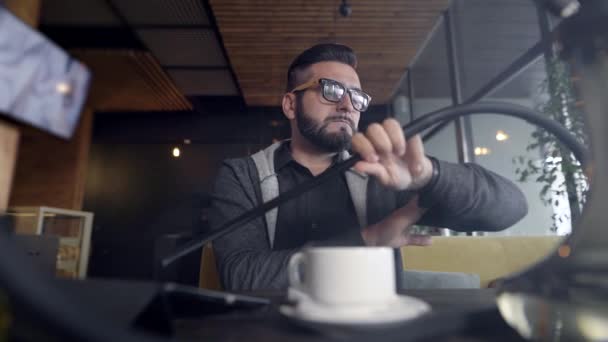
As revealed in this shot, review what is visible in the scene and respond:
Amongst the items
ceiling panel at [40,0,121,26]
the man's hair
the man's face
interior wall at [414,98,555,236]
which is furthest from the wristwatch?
ceiling panel at [40,0,121,26]

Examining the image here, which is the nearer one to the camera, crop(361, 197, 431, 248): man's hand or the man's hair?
crop(361, 197, 431, 248): man's hand

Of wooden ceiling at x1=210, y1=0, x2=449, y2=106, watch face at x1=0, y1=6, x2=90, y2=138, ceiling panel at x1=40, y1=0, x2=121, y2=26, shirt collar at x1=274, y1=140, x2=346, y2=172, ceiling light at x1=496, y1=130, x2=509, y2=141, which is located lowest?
watch face at x1=0, y1=6, x2=90, y2=138

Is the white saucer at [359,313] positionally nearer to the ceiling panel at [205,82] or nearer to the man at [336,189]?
the man at [336,189]

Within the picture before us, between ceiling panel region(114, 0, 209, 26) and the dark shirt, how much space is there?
7.29 ft

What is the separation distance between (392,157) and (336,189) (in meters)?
0.67

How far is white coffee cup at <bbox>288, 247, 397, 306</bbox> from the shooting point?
1.01 feet

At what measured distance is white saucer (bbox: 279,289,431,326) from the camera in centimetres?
26

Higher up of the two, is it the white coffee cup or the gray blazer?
the gray blazer

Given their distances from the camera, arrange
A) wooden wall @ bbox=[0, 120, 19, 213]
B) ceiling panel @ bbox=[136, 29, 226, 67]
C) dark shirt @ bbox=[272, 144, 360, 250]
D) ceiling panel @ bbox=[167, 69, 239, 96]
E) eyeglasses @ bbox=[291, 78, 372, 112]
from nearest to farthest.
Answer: wooden wall @ bbox=[0, 120, 19, 213] < dark shirt @ bbox=[272, 144, 360, 250] < eyeglasses @ bbox=[291, 78, 372, 112] < ceiling panel @ bbox=[136, 29, 226, 67] < ceiling panel @ bbox=[167, 69, 239, 96]

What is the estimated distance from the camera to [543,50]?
2.15 meters

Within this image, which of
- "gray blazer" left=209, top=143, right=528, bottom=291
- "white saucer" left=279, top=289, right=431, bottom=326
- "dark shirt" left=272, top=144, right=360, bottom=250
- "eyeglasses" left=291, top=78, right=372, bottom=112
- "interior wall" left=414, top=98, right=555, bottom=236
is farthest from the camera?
"interior wall" left=414, top=98, right=555, bottom=236

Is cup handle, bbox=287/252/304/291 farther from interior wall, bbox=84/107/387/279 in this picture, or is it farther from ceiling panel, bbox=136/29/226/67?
interior wall, bbox=84/107/387/279

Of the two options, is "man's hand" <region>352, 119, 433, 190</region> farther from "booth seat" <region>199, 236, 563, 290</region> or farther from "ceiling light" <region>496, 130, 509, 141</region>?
"ceiling light" <region>496, 130, 509, 141</region>

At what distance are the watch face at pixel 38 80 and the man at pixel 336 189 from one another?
350 millimetres
